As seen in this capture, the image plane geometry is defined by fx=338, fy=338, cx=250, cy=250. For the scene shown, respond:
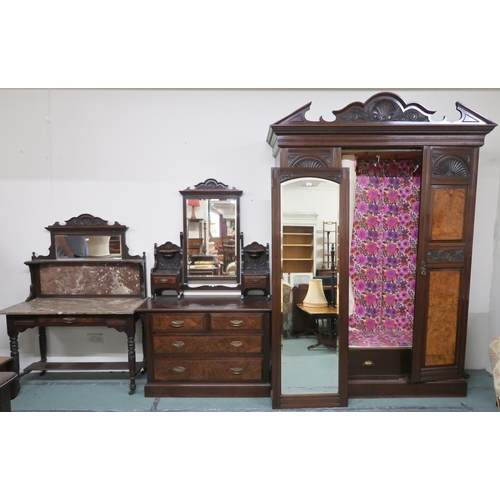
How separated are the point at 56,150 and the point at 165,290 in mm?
1489

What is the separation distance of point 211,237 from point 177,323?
2.54 feet

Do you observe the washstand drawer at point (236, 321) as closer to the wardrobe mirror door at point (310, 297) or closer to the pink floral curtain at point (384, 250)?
the wardrobe mirror door at point (310, 297)

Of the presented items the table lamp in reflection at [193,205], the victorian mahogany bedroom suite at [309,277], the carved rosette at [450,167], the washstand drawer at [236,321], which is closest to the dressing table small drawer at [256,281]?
the victorian mahogany bedroom suite at [309,277]

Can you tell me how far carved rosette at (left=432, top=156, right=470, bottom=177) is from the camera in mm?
2270

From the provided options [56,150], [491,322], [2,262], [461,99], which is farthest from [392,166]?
[2,262]

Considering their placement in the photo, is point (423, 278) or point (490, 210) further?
point (490, 210)

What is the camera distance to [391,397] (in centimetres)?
247

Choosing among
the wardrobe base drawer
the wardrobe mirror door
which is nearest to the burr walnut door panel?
the wardrobe mirror door

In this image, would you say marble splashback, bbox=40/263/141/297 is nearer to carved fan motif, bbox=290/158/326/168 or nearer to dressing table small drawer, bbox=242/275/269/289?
dressing table small drawer, bbox=242/275/269/289

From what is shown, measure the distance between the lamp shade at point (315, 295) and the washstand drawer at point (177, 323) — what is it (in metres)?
0.78

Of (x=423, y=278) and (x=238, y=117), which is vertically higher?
(x=238, y=117)

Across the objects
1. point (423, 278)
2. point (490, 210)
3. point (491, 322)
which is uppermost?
point (490, 210)

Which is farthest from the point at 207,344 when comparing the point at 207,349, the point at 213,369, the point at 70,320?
the point at 70,320

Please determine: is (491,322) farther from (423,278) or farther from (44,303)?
(44,303)
